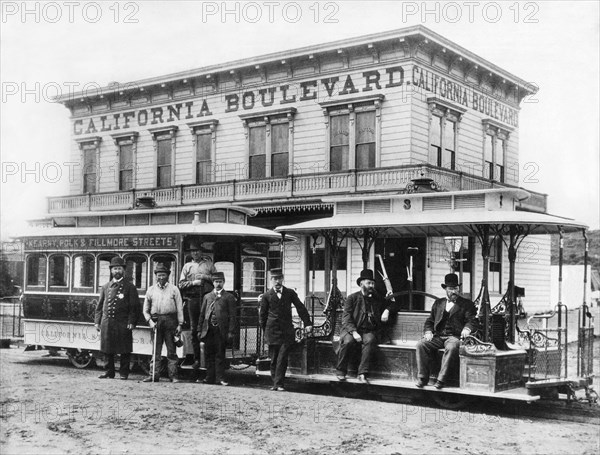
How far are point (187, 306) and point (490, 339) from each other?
5354 millimetres

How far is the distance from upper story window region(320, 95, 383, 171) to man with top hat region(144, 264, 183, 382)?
11.2 m

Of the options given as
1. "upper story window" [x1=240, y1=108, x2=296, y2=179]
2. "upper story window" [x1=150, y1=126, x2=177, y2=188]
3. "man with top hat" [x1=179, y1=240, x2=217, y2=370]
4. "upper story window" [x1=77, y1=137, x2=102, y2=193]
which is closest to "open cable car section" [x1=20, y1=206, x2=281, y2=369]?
"man with top hat" [x1=179, y1=240, x2=217, y2=370]

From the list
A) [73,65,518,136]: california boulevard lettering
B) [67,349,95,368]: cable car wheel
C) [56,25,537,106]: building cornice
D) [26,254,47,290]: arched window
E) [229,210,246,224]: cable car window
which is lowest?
[67,349,95,368]: cable car wheel

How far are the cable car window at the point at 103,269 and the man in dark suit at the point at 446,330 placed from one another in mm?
6661

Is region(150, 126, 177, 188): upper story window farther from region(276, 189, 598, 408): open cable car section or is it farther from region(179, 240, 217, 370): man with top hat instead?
region(276, 189, 598, 408): open cable car section

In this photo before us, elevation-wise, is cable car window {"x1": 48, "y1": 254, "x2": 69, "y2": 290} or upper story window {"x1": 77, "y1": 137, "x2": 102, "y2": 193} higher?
upper story window {"x1": 77, "y1": 137, "x2": 102, "y2": 193}

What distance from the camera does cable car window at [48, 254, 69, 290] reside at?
47.7 ft

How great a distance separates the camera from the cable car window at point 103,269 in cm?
1412

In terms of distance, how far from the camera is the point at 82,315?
14.1m

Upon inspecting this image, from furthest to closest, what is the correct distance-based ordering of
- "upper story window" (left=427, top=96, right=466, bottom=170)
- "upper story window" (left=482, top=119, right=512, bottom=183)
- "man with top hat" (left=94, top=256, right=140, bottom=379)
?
"upper story window" (left=482, top=119, right=512, bottom=183) → "upper story window" (left=427, top=96, right=466, bottom=170) → "man with top hat" (left=94, top=256, right=140, bottom=379)

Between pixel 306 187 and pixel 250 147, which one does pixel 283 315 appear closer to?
pixel 306 187

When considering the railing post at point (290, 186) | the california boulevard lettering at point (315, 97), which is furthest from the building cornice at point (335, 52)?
the railing post at point (290, 186)

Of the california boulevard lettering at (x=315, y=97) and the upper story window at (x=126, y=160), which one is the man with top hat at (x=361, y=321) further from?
the upper story window at (x=126, y=160)

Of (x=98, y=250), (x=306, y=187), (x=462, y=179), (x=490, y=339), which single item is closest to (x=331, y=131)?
(x=306, y=187)
